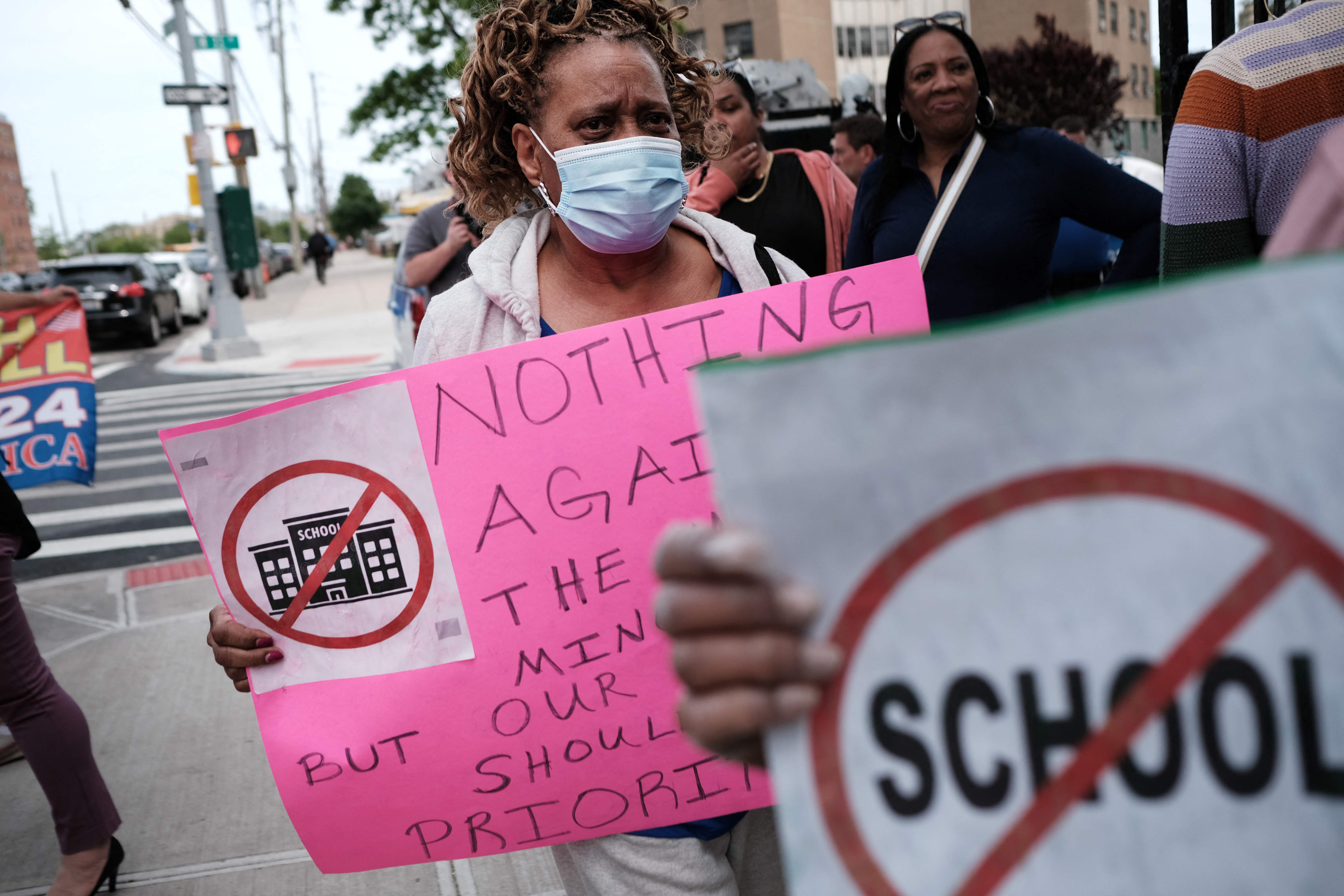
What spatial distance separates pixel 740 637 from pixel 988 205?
9.05 feet

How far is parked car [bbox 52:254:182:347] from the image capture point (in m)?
19.3

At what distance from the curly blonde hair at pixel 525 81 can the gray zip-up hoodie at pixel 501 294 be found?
0.55 ft

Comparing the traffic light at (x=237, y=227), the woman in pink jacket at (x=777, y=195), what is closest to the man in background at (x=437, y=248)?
the woman in pink jacket at (x=777, y=195)

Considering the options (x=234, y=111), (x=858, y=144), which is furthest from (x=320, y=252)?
(x=858, y=144)

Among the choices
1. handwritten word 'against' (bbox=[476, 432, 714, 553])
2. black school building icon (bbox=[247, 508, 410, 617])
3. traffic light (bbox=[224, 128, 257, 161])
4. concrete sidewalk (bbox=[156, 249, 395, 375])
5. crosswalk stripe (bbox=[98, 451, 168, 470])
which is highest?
traffic light (bbox=[224, 128, 257, 161])

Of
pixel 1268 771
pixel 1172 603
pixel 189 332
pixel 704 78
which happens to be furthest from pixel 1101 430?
pixel 189 332

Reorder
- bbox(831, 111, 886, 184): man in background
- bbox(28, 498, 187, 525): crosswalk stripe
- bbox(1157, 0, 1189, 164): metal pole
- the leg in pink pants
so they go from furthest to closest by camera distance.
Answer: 1. bbox(28, 498, 187, 525): crosswalk stripe
2. bbox(831, 111, 886, 184): man in background
3. bbox(1157, 0, 1189, 164): metal pole
4. the leg in pink pants

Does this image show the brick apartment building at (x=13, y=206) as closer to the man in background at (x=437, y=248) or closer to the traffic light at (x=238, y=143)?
the traffic light at (x=238, y=143)

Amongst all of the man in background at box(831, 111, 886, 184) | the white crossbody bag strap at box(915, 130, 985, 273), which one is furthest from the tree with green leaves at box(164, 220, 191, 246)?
the white crossbody bag strap at box(915, 130, 985, 273)

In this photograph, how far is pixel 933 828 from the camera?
0.87 metres

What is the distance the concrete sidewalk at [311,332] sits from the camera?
16.1 m

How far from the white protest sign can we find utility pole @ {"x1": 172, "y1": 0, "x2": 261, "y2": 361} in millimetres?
17213

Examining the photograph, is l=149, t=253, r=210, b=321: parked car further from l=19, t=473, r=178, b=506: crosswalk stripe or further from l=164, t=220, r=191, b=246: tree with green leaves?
l=164, t=220, r=191, b=246: tree with green leaves

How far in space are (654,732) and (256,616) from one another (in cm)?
→ 70
